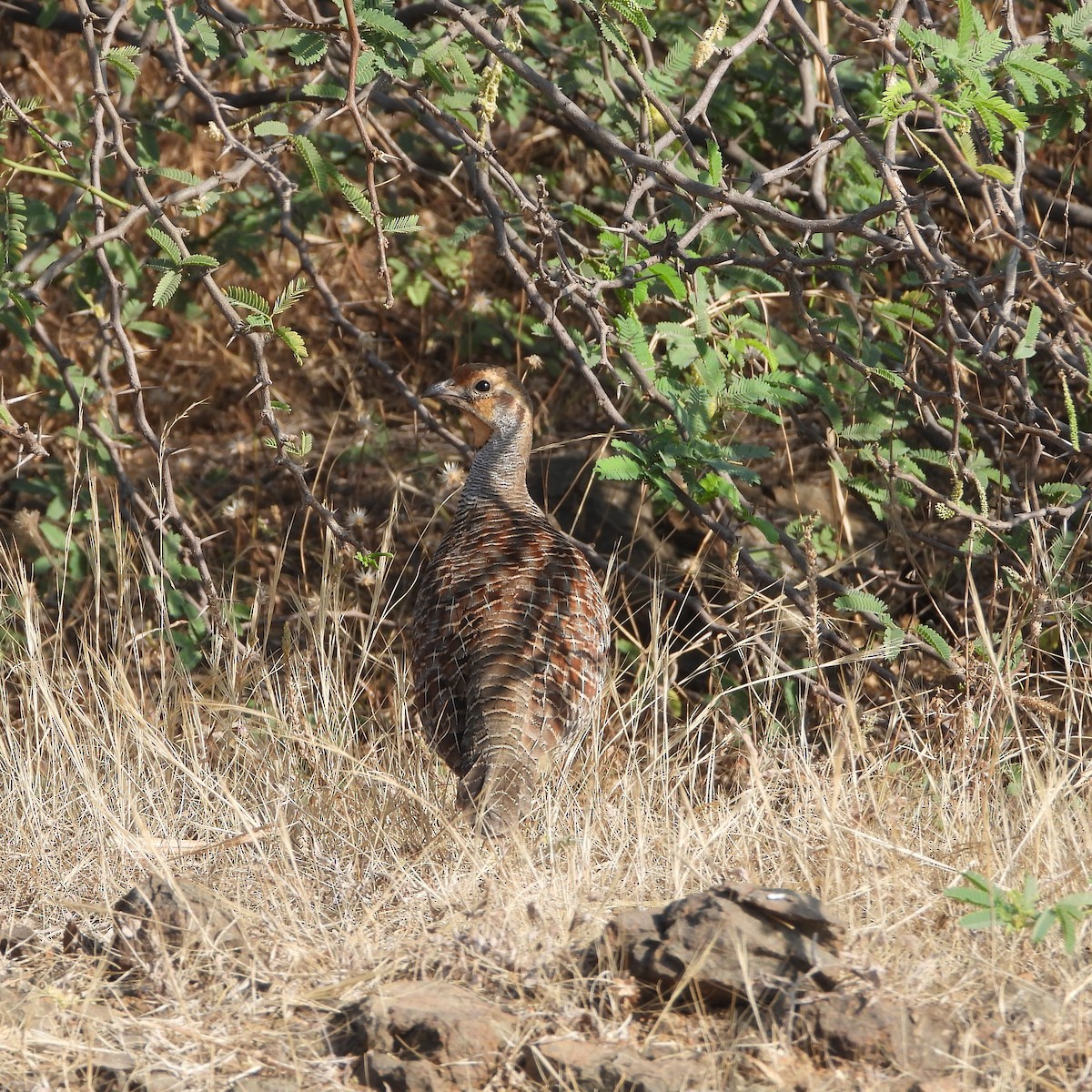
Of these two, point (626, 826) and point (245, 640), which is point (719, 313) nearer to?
point (626, 826)

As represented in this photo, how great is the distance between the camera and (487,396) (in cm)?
552

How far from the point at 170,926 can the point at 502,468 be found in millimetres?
2715

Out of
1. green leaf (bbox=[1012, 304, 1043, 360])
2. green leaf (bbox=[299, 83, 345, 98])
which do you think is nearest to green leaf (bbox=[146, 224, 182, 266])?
green leaf (bbox=[299, 83, 345, 98])

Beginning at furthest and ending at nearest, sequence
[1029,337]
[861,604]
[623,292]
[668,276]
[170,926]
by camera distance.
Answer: [861,604]
[623,292]
[668,276]
[1029,337]
[170,926]

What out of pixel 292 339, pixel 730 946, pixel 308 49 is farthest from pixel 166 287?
pixel 730 946

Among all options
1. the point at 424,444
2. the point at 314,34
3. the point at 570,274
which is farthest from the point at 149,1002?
the point at 424,444

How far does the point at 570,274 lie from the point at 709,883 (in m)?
1.76

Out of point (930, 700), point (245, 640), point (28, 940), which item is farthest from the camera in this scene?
point (245, 640)

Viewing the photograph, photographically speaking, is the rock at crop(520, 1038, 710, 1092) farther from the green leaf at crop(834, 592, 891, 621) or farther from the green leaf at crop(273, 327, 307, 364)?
the green leaf at crop(834, 592, 891, 621)

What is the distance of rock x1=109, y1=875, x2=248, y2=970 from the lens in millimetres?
3076

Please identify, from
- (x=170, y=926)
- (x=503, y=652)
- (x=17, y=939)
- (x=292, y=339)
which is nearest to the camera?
(x=170, y=926)

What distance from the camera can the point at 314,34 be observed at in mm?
4031

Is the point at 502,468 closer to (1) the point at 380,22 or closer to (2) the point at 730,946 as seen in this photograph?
(1) the point at 380,22

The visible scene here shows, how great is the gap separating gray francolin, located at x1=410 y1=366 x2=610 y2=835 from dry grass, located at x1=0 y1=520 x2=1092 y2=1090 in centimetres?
15
